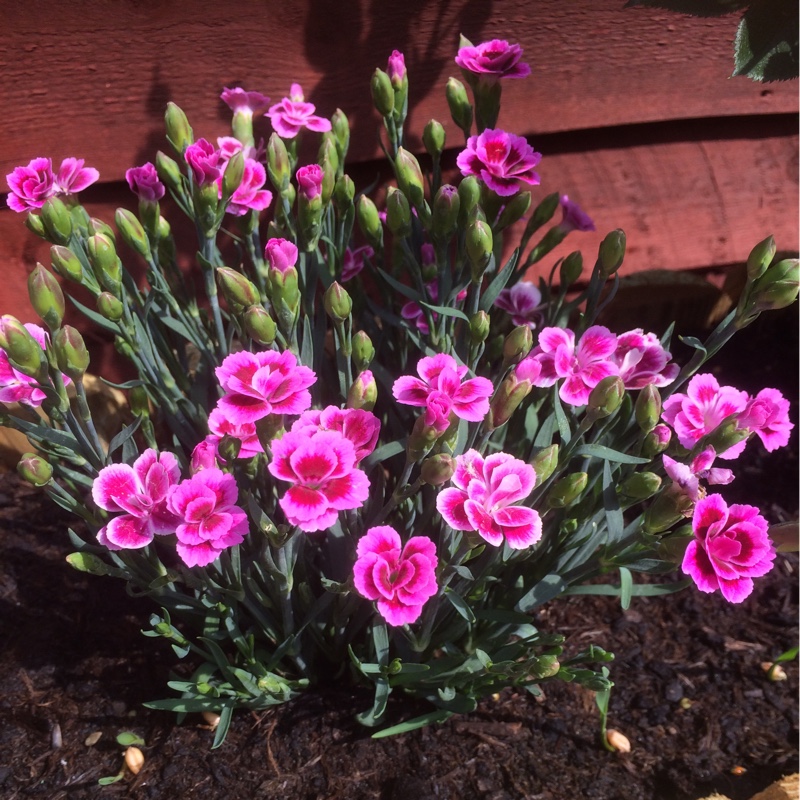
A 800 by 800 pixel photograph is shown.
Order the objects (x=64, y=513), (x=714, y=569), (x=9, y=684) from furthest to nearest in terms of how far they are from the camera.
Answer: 1. (x=64, y=513)
2. (x=9, y=684)
3. (x=714, y=569)

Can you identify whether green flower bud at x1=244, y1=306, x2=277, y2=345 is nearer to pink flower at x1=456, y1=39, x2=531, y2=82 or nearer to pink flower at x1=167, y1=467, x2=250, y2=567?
pink flower at x1=167, y1=467, x2=250, y2=567

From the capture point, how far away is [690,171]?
6.13 feet

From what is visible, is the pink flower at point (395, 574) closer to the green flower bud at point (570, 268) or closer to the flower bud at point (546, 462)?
the flower bud at point (546, 462)

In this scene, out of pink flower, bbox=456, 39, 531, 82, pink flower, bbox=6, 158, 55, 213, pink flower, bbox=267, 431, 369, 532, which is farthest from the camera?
pink flower, bbox=456, 39, 531, 82

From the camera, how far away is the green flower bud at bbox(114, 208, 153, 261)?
108cm

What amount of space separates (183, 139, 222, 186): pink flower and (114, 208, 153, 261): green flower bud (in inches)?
4.5

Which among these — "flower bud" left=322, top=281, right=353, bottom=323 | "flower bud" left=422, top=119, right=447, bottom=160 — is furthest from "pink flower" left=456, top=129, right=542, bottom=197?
"flower bud" left=322, top=281, right=353, bottom=323

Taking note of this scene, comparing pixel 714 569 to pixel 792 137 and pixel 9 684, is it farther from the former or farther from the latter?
pixel 792 137

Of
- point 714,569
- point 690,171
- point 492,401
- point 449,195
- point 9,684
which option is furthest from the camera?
point 690,171

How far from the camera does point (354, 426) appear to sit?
2.94 ft

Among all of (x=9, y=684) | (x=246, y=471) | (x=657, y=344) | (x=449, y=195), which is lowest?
(x=9, y=684)

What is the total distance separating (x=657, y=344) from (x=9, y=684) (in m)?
1.20

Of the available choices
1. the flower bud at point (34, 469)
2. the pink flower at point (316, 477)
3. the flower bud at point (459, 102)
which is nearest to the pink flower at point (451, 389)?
the pink flower at point (316, 477)

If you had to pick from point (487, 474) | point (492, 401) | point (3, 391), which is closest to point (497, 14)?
point (492, 401)
